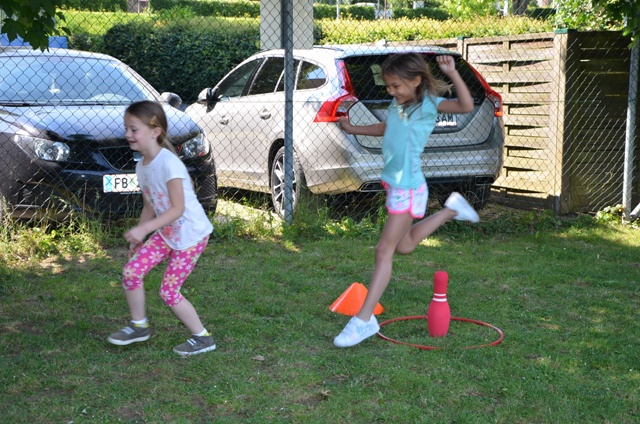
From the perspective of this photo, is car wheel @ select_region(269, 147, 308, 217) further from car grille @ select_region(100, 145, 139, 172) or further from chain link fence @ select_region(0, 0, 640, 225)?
car grille @ select_region(100, 145, 139, 172)

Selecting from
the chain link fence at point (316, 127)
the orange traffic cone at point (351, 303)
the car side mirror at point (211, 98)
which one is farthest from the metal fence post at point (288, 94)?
the orange traffic cone at point (351, 303)

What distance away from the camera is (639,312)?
5.34 meters

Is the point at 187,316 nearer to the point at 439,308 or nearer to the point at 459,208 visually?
the point at 439,308

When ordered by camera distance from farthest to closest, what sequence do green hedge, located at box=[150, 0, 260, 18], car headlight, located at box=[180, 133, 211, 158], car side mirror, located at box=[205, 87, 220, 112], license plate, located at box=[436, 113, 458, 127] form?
green hedge, located at box=[150, 0, 260, 18]
car side mirror, located at box=[205, 87, 220, 112]
license plate, located at box=[436, 113, 458, 127]
car headlight, located at box=[180, 133, 211, 158]

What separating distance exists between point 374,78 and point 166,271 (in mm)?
3870

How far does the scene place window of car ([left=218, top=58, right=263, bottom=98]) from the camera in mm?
9031

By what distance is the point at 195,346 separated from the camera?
14.5ft

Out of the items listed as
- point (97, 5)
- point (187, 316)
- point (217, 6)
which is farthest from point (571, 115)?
point (217, 6)

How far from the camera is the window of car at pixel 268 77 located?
8.58 m

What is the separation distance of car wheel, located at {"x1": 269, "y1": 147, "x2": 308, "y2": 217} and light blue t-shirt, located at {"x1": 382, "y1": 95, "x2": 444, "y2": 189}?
10.4 ft

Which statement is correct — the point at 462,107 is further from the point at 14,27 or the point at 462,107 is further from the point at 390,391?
the point at 14,27

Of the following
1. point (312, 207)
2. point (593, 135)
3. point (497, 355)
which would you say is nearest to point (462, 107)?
point (497, 355)

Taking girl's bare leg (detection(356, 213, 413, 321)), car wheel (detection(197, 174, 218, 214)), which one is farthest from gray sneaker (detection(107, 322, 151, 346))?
car wheel (detection(197, 174, 218, 214))

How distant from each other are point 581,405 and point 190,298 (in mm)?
2765
